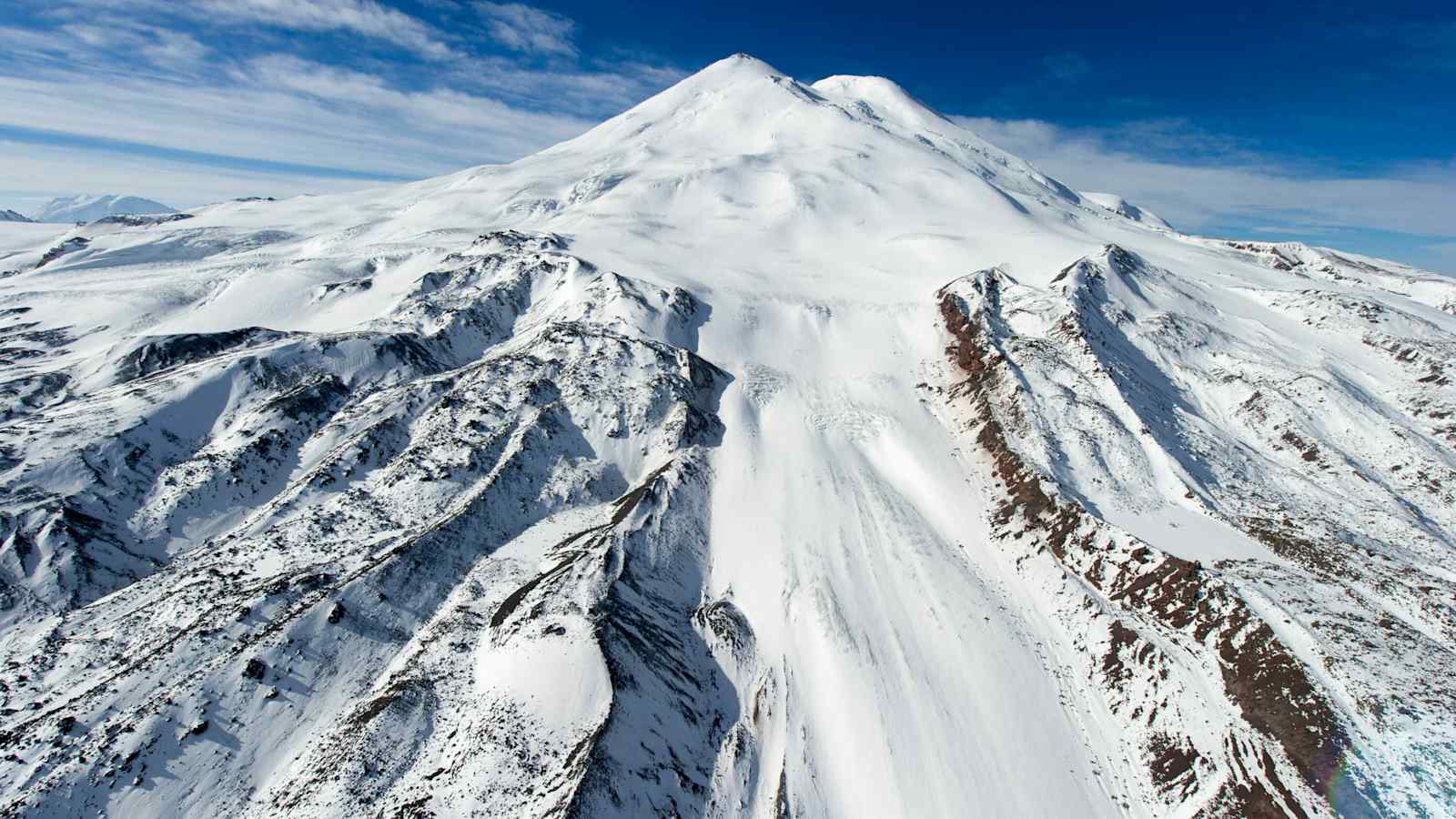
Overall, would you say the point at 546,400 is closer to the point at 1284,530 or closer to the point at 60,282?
the point at 1284,530

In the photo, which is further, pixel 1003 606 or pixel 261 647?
pixel 1003 606

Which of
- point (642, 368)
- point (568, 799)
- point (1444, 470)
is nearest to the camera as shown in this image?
point (568, 799)

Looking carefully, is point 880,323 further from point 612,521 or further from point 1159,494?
point 612,521

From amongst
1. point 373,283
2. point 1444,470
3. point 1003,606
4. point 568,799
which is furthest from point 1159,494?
point 373,283

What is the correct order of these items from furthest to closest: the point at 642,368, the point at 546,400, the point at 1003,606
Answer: the point at 642,368 < the point at 546,400 < the point at 1003,606

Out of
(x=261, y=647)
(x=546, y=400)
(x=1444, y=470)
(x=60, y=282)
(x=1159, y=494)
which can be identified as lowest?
(x=60, y=282)

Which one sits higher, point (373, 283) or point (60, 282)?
point (373, 283)
